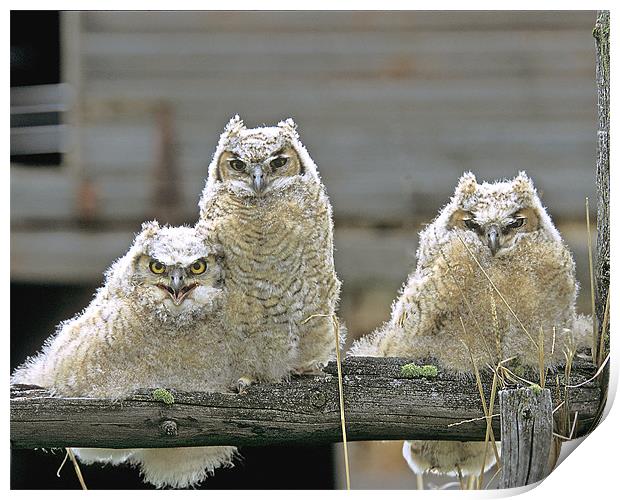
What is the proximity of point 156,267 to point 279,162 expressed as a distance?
311mm

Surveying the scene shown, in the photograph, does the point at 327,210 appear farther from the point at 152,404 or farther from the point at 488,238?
the point at 152,404

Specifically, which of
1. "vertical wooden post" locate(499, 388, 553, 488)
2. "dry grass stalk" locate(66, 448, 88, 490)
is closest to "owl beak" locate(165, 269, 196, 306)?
"dry grass stalk" locate(66, 448, 88, 490)

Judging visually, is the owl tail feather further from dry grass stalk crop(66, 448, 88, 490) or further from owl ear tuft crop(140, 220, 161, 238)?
owl ear tuft crop(140, 220, 161, 238)

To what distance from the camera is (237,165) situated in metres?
1.63

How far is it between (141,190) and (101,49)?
297 millimetres

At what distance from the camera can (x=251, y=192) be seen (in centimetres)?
163

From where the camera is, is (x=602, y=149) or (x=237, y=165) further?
(x=602, y=149)

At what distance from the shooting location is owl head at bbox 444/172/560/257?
5.51 ft

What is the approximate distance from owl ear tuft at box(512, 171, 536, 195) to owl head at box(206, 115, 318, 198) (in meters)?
0.42

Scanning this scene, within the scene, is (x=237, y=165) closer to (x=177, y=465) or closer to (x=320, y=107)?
(x=320, y=107)

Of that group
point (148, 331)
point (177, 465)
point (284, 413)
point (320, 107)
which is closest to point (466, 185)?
point (320, 107)

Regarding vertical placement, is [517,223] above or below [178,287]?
above

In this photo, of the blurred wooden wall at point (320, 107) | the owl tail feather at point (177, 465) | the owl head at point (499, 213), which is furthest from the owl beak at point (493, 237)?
the owl tail feather at point (177, 465)

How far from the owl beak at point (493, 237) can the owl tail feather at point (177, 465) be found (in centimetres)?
70
